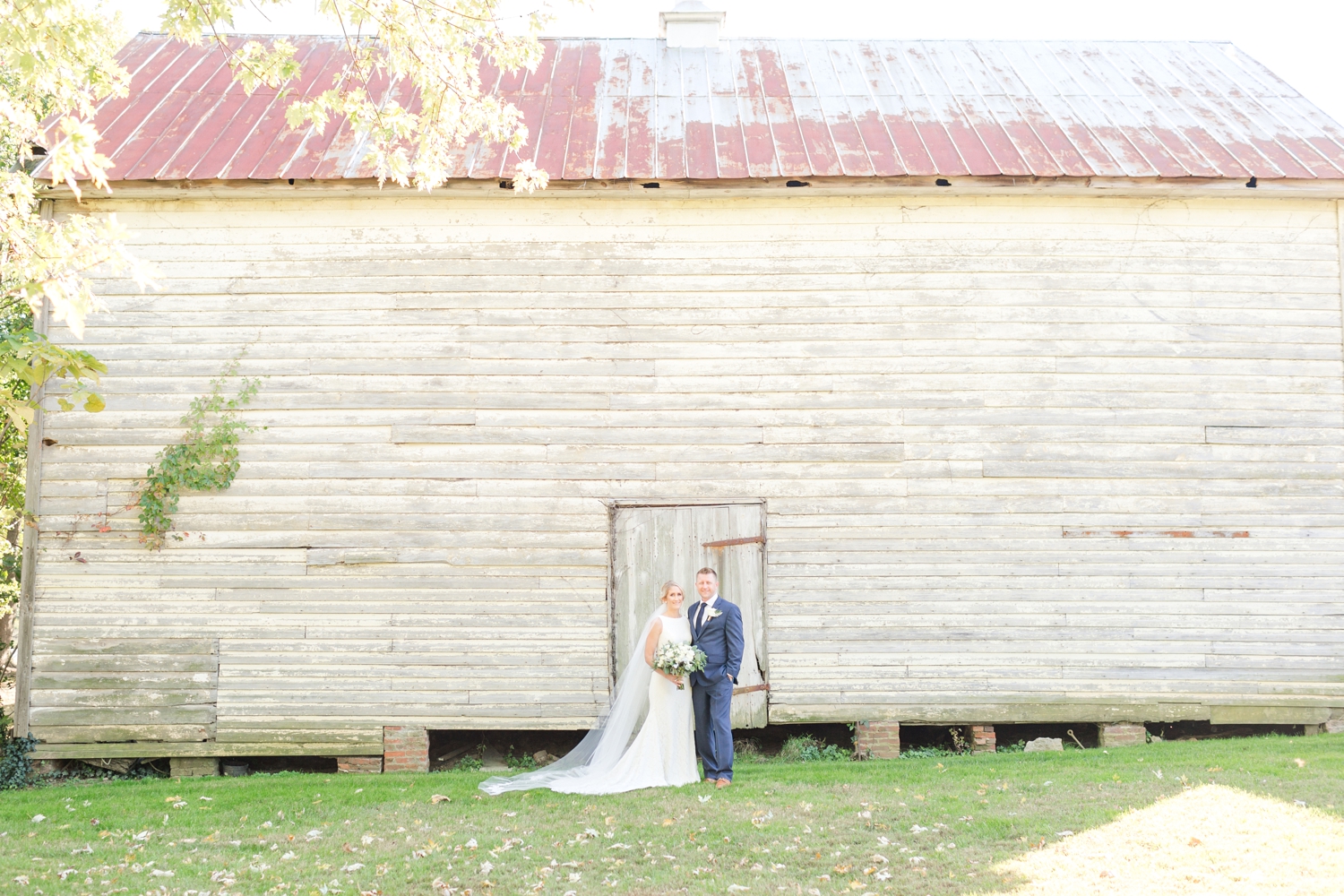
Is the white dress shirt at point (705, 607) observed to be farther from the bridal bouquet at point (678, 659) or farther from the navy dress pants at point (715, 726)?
the navy dress pants at point (715, 726)

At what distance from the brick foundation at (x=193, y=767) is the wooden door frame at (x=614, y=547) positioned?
385 cm

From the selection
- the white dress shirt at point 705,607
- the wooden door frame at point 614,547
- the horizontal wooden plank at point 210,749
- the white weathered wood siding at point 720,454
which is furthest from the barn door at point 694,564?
the horizontal wooden plank at point 210,749

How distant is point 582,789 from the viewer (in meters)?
7.79

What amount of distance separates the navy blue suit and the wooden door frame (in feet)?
3.42

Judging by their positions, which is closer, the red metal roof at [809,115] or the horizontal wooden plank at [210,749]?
the horizontal wooden plank at [210,749]

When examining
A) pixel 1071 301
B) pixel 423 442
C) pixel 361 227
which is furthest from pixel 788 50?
pixel 423 442

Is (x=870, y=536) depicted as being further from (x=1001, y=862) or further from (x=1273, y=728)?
(x=1273, y=728)

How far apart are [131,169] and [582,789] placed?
6.99 metres

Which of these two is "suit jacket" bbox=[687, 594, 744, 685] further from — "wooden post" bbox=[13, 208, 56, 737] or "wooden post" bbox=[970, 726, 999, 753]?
"wooden post" bbox=[13, 208, 56, 737]

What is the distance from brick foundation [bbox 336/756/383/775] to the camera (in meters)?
9.26

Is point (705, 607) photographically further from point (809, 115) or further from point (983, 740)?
point (809, 115)

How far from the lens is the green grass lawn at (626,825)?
592cm

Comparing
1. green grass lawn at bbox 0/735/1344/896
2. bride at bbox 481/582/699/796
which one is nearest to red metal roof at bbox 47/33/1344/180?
bride at bbox 481/582/699/796

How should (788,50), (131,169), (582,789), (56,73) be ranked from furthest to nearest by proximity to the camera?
(788,50) → (131,169) → (582,789) → (56,73)
